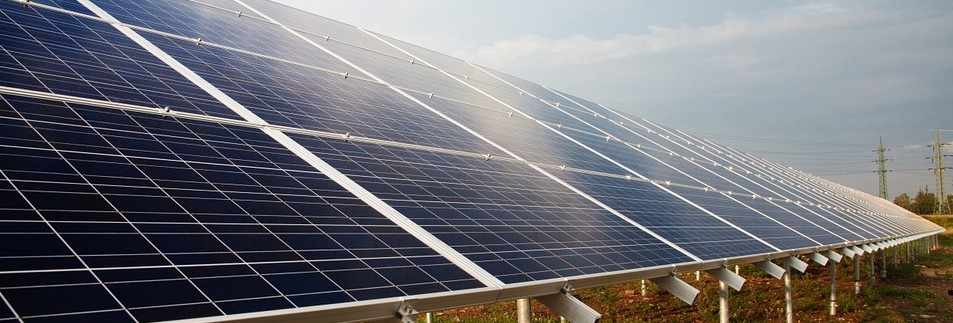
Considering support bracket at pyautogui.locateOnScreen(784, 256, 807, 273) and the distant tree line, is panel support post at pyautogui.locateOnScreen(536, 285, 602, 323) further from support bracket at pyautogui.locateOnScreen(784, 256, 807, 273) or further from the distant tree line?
the distant tree line

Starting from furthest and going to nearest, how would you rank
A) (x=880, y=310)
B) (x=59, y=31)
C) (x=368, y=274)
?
(x=880, y=310) < (x=59, y=31) < (x=368, y=274)

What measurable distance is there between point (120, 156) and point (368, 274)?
2699 millimetres

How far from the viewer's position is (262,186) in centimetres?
786

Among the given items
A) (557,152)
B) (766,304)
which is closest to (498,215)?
(557,152)

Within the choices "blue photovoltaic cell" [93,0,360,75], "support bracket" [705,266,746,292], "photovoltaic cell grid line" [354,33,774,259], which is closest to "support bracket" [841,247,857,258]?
"photovoltaic cell grid line" [354,33,774,259]

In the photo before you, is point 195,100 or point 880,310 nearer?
point 195,100

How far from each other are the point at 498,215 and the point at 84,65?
231 inches

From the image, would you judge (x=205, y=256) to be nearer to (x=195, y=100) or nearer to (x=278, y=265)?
(x=278, y=265)

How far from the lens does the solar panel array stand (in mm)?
5414

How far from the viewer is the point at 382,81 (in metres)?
17.4

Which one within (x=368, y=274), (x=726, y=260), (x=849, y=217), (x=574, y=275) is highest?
(x=368, y=274)

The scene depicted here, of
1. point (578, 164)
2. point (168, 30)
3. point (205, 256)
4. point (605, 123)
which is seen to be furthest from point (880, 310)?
point (205, 256)

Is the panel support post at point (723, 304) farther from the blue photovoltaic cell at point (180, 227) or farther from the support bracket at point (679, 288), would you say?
the blue photovoltaic cell at point (180, 227)

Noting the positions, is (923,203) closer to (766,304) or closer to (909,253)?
(909,253)
